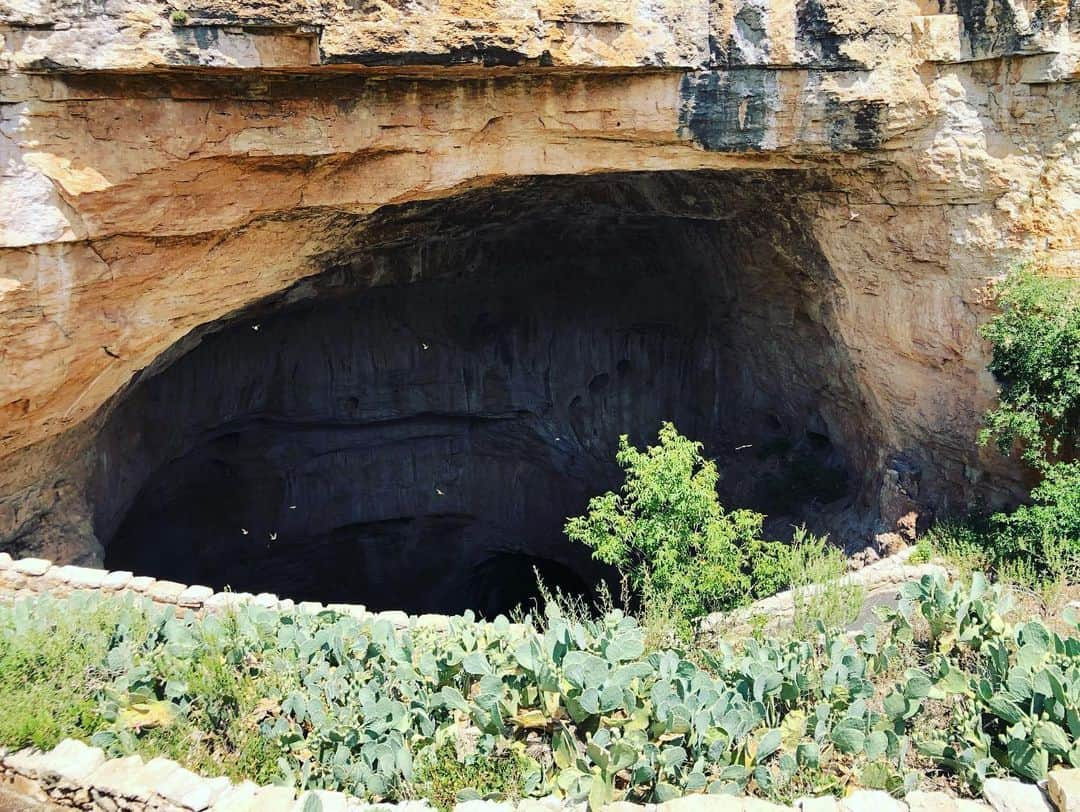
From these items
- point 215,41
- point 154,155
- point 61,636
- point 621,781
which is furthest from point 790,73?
point 61,636

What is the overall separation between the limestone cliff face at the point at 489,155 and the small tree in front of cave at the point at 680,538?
272 cm

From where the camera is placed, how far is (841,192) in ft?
28.9

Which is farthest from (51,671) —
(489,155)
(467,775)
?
(489,155)

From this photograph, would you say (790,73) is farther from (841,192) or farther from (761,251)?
(761,251)

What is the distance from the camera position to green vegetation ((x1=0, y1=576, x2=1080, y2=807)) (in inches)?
194

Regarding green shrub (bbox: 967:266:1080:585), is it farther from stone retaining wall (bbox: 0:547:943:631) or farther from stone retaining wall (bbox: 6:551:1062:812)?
stone retaining wall (bbox: 6:551:1062:812)

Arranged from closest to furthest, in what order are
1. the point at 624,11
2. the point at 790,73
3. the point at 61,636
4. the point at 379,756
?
1. the point at 379,756
2. the point at 61,636
3. the point at 624,11
4. the point at 790,73

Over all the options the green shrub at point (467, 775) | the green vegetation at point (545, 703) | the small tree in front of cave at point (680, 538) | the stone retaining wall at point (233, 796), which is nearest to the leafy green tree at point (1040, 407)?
the green vegetation at point (545, 703)

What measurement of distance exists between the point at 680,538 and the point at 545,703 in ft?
9.06

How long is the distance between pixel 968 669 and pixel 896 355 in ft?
13.4

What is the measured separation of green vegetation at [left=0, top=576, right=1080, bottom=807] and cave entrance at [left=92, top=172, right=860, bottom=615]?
511 centimetres

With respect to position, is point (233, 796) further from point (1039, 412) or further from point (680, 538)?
point (1039, 412)

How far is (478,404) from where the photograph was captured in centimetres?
1478

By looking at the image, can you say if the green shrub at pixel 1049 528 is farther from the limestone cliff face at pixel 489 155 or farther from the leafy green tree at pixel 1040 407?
the limestone cliff face at pixel 489 155
